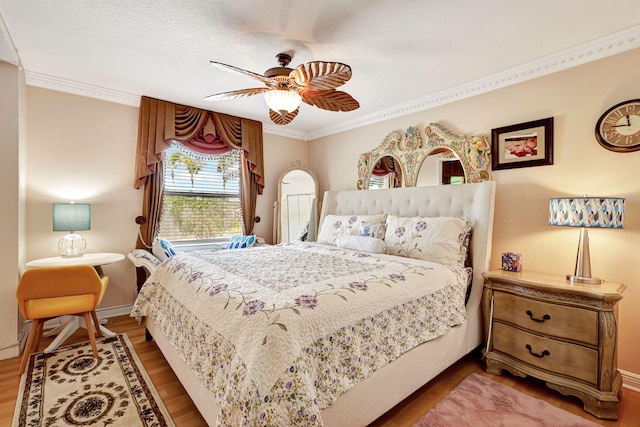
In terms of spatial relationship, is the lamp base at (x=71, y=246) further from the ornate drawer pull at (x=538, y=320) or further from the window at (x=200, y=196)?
the ornate drawer pull at (x=538, y=320)

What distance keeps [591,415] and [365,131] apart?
3.38 metres

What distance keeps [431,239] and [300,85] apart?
1.63 m

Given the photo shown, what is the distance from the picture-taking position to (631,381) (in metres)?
2.06

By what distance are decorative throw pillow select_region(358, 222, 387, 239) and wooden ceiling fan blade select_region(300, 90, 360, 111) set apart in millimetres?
1183

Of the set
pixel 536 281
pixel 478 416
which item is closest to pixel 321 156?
pixel 536 281

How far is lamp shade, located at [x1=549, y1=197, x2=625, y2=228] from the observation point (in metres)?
1.83

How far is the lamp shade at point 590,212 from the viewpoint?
1.83 m

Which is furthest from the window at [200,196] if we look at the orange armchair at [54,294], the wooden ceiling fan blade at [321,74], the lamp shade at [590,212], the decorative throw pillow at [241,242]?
the lamp shade at [590,212]

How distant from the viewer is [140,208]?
11.4 feet

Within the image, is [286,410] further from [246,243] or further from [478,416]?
[246,243]

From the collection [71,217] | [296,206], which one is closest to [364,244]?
[296,206]

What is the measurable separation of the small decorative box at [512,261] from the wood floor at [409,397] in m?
0.81

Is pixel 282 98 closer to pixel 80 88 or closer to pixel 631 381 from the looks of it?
pixel 80 88

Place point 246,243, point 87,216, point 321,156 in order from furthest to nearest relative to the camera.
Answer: point 321,156
point 246,243
point 87,216
